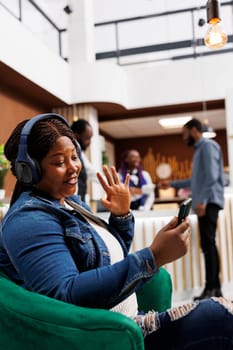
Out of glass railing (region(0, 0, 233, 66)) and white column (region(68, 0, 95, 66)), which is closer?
white column (region(68, 0, 95, 66))

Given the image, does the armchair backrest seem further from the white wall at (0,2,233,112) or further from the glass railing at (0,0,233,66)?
the glass railing at (0,0,233,66)

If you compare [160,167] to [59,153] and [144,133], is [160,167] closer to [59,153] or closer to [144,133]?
[144,133]

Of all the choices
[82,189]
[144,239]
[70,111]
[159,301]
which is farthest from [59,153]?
[70,111]

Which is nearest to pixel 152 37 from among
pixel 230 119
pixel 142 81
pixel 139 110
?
pixel 142 81

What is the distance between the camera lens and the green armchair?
0.95 meters

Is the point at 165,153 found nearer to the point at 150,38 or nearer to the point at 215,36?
the point at 150,38

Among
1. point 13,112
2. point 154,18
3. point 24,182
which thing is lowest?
point 24,182

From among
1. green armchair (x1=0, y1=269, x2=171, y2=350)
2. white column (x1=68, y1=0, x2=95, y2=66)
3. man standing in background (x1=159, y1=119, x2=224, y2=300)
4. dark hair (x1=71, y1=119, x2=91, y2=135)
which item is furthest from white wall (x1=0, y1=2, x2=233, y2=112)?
green armchair (x1=0, y1=269, x2=171, y2=350)

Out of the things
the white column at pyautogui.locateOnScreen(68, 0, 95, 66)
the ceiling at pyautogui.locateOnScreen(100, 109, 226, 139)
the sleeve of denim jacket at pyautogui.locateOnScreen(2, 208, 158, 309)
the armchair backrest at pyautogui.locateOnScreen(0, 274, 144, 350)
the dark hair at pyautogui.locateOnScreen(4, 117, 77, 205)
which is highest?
the white column at pyautogui.locateOnScreen(68, 0, 95, 66)

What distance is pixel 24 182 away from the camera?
1.25 metres

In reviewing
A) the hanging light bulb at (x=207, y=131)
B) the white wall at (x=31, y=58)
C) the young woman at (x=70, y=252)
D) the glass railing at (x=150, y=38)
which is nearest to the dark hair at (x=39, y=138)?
the young woman at (x=70, y=252)

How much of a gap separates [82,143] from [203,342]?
8.48 ft

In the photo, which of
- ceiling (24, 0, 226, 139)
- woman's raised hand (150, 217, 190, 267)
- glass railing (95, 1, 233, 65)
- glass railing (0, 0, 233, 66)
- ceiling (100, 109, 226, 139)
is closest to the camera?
woman's raised hand (150, 217, 190, 267)

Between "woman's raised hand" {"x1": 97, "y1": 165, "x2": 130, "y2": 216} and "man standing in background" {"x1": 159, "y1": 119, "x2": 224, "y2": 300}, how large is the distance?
250 centimetres
